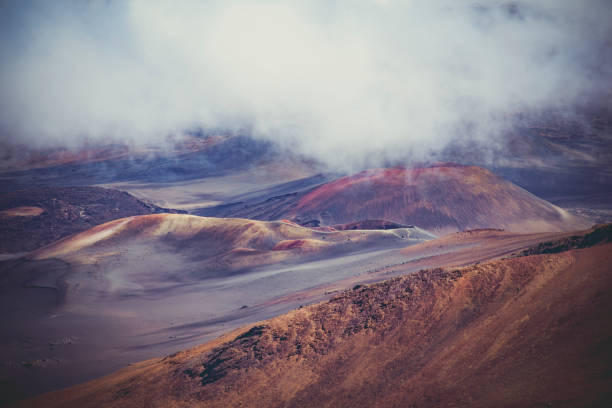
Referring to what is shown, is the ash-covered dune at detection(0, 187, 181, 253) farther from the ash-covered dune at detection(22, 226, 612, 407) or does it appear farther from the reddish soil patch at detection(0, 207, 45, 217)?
the ash-covered dune at detection(22, 226, 612, 407)

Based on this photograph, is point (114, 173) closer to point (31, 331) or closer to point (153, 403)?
point (31, 331)

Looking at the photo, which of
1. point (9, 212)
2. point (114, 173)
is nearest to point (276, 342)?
point (9, 212)

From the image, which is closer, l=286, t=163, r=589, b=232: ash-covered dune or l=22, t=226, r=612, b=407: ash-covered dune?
l=22, t=226, r=612, b=407: ash-covered dune

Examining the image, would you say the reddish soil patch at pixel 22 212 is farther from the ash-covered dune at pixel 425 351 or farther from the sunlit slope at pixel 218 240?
the ash-covered dune at pixel 425 351

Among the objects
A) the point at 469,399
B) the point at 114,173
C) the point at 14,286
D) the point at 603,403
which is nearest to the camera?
the point at 603,403

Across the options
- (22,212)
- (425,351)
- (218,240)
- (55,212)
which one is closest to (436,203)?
(218,240)

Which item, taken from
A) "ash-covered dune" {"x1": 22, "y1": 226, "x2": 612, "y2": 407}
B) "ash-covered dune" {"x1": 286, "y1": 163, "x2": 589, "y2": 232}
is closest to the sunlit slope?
"ash-covered dune" {"x1": 286, "y1": 163, "x2": 589, "y2": 232}

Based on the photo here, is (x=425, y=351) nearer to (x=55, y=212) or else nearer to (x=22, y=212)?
(x=55, y=212)
